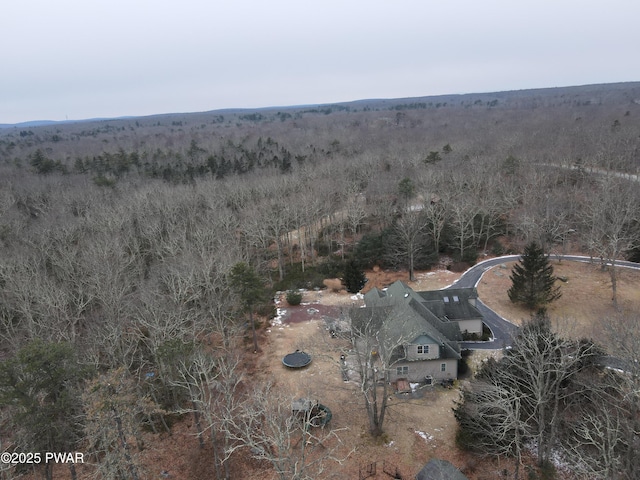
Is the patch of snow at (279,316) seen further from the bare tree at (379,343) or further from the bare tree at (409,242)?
the bare tree at (409,242)

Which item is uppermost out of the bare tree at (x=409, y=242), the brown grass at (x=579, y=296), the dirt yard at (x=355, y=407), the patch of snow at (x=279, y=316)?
the bare tree at (x=409, y=242)

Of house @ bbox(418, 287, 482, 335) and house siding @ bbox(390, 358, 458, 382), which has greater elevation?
house @ bbox(418, 287, 482, 335)

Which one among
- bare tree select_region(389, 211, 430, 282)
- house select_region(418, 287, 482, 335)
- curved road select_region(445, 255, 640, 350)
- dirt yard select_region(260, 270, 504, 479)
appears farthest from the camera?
bare tree select_region(389, 211, 430, 282)

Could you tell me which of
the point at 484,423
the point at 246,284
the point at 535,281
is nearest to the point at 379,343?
the point at 484,423

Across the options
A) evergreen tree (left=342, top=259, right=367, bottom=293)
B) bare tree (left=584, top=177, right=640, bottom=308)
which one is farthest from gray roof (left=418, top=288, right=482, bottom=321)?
bare tree (left=584, top=177, right=640, bottom=308)

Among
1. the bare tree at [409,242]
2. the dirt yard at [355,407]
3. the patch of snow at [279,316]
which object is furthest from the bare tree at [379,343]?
the bare tree at [409,242]

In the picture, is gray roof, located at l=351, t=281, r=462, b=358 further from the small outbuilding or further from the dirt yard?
the small outbuilding

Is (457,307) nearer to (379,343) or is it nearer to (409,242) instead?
(409,242)
